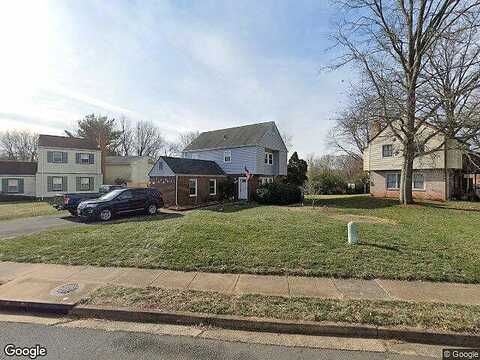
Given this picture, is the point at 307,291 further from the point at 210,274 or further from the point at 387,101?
the point at 387,101

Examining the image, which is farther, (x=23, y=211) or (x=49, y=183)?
(x=49, y=183)

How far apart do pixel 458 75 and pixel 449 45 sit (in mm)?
2071

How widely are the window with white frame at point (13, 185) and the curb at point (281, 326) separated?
34595 millimetres

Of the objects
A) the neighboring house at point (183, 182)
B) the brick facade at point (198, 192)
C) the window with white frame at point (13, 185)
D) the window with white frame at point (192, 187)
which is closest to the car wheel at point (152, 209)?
the neighboring house at point (183, 182)

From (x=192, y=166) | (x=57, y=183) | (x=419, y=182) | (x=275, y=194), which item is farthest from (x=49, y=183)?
(x=419, y=182)

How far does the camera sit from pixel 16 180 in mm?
31688

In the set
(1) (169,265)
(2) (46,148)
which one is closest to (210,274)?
(1) (169,265)

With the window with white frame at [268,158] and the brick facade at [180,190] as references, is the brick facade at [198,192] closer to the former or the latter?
the brick facade at [180,190]

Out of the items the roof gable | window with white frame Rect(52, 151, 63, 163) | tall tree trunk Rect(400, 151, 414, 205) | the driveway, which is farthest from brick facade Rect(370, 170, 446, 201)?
window with white frame Rect(52, 151, 63, 163)

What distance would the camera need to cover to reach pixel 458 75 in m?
19.5

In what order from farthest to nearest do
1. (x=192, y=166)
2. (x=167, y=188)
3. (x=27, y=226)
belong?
(x=192, y=166)
(x=167, y=188)
(x=27, y=226)

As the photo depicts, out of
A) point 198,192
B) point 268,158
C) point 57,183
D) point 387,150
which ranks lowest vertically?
point 198,192

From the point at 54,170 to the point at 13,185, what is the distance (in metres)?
4.68

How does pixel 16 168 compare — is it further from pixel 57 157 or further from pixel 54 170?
pixel 57 157
